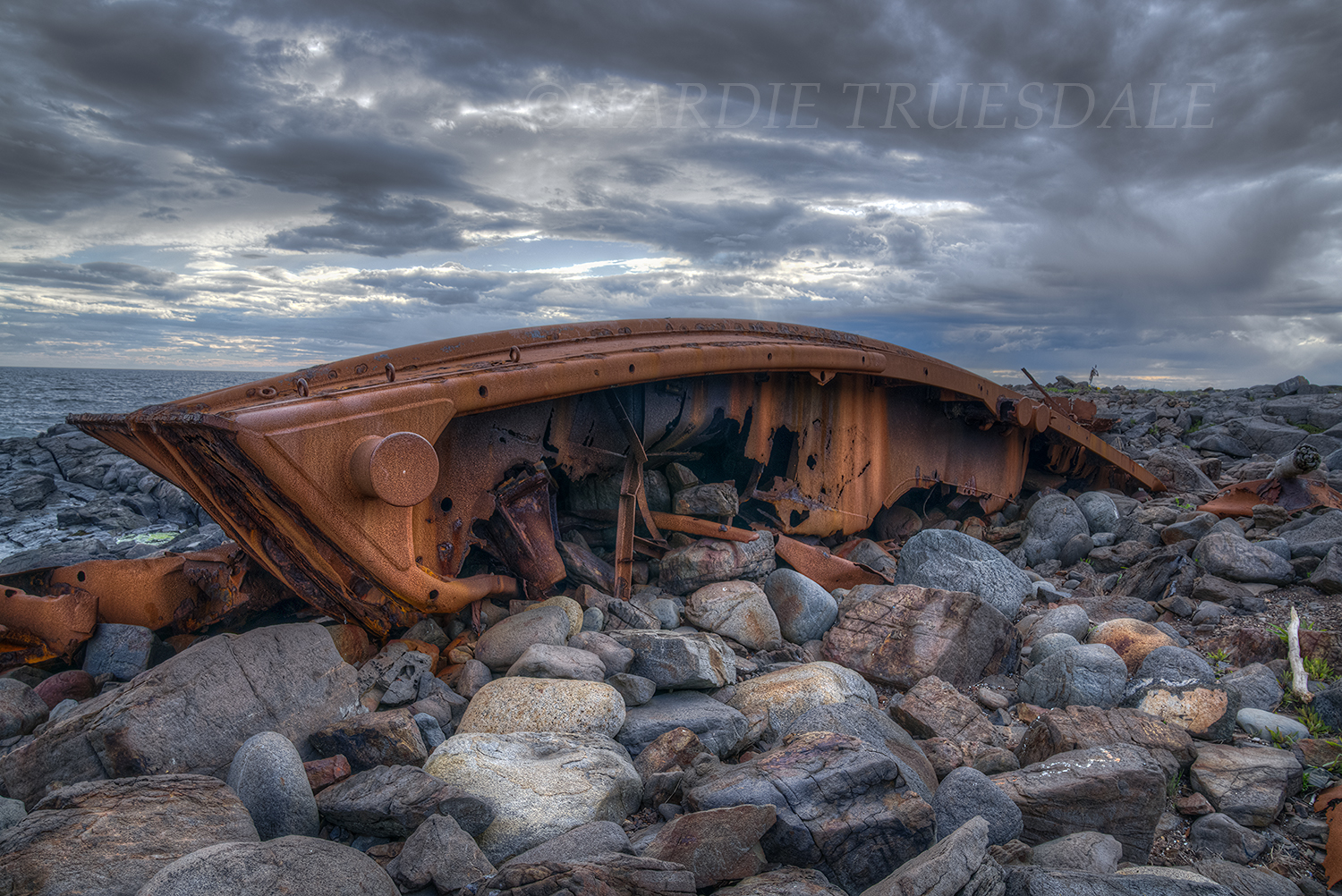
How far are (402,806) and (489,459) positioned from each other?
1475mm

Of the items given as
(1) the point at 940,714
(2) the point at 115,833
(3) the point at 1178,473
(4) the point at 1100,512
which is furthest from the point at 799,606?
A: (3) the point at 1178,473

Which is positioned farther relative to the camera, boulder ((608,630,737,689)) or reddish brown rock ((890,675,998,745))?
boulder ((608,630,737,689))

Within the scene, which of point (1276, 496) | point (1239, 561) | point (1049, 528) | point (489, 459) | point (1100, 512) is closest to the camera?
point (489, 459)

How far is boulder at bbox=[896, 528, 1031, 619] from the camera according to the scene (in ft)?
13.7

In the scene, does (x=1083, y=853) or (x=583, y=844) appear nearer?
(x=583, y=844)

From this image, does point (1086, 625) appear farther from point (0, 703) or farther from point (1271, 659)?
point (0, 703)

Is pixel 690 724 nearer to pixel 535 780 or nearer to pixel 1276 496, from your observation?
pixel 535 780

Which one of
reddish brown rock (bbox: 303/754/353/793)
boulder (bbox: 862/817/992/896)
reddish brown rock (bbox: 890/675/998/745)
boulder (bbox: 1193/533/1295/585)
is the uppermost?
boulder (bbox: 1193/533/1295/585)

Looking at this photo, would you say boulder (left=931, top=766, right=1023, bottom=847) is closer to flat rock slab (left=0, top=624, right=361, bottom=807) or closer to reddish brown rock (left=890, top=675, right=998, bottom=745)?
reddish brown rock (left=890, top=675, right=998, bottom=745)

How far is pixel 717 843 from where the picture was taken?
1848mm

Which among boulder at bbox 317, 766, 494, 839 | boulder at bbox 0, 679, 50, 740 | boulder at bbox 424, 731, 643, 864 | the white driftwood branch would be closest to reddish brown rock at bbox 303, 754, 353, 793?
boulder at bbox 317, 766, 494, 839

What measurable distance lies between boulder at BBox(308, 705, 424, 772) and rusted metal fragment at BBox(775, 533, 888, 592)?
2366 millimetres

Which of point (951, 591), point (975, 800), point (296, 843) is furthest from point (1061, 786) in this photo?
point (296, 843)

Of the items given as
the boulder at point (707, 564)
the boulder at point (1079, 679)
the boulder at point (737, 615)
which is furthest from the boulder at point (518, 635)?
the boulder at point (1079, 679)
